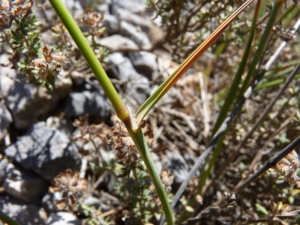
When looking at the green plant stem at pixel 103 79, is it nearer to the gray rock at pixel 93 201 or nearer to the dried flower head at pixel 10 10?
the dried flower head at pixel 10 10

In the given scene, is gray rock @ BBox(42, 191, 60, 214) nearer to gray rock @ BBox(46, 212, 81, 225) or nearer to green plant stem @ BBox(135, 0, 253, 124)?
gray rock @ BBox(46, 212, 81, 225)

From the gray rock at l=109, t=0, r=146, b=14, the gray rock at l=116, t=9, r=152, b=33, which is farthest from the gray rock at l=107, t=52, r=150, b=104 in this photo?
the gray rock at l=109, t=0, r=146, b=14

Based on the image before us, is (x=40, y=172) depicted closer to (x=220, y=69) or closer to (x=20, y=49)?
(x=20, y=49)

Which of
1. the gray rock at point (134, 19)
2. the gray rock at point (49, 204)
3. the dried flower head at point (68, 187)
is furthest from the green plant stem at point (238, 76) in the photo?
the gray rock at point (134, 19)

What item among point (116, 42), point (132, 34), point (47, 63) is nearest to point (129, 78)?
point (116, 42)

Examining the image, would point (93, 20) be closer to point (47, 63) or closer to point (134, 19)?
point (47, 63)
